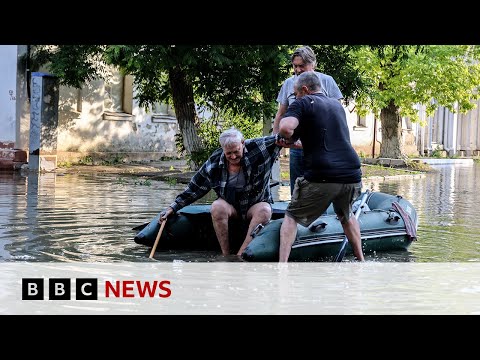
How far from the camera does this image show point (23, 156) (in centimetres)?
2180

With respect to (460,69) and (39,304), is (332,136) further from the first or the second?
(460,69)

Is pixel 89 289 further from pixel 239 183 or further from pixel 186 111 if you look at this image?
pixel 186 111

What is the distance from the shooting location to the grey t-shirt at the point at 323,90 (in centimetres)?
933

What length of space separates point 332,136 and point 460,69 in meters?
21.3

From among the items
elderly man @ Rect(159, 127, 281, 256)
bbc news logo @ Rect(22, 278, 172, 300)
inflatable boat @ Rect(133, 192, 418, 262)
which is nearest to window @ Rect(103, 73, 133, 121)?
inflatable boat @ Rect(133, 192, 418, 262)

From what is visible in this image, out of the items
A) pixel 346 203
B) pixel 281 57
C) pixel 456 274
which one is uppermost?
pixel 281 57

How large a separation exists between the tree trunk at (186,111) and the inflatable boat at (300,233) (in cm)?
974

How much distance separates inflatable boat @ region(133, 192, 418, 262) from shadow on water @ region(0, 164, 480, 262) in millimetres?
167

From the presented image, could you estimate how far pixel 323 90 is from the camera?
29.7 ft

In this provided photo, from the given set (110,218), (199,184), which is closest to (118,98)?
(110,218)

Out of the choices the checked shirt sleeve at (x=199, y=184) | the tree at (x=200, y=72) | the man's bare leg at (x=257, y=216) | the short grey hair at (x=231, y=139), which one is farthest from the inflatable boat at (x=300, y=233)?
the tree at (x=200, y=72)

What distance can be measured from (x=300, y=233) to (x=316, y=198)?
0.90 metres
